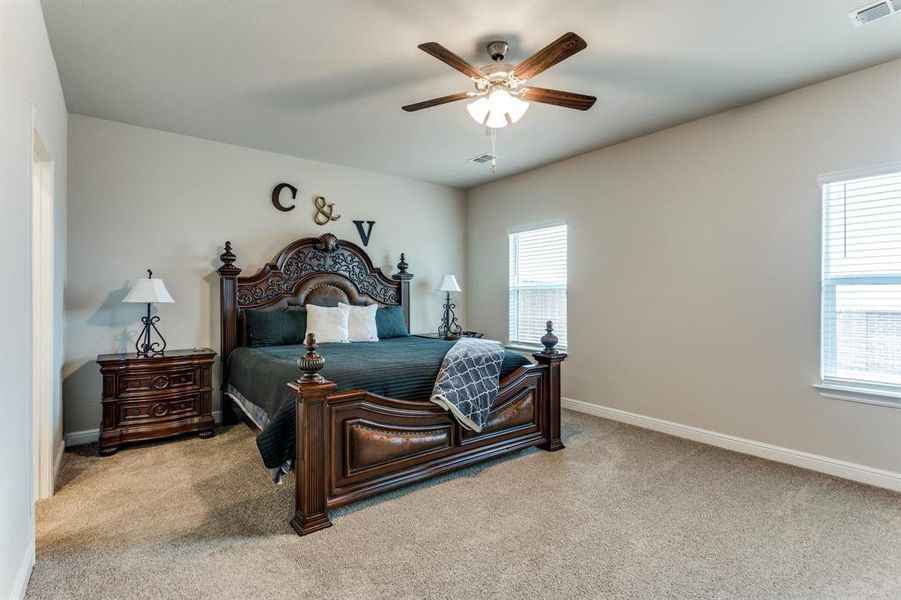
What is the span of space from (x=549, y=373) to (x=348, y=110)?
2.58 m

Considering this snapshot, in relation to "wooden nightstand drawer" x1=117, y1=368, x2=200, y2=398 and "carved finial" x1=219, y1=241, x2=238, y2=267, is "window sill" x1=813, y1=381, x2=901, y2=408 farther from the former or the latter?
"carved finial" x1=219, y1=241, x2=238, y2=267

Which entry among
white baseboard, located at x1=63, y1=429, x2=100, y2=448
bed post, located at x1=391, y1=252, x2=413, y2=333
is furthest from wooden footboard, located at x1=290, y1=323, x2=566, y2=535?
white baseboard, located at x1=63, y1=429, x2=100, y2=448

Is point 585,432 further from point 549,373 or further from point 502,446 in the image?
point 502,446

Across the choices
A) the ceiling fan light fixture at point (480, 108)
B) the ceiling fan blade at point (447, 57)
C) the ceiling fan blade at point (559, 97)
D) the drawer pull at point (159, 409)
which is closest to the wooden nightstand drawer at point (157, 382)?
the drawer pull at point (159, 409)

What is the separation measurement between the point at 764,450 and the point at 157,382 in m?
4.64

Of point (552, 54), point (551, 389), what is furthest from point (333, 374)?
point (552, 54)

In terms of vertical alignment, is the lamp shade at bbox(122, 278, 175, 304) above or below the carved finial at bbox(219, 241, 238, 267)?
below

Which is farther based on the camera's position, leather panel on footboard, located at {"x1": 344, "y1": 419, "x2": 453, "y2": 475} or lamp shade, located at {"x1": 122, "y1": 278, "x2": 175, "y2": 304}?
lamp shade, located at {"x1": 122, "y1": 278, "x2": 175, "y2": 304}

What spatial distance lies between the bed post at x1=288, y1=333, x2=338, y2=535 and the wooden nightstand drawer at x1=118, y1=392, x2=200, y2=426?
6.08 ft

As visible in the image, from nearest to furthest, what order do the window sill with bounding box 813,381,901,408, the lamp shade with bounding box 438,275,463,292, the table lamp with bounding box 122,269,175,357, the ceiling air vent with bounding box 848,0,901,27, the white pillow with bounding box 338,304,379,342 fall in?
the ceiling air vent with bounding box 848,0,901,27, the window sill with bounding box 813,381,901,408, the table lamp with bounding box 122,269,175,357, the white pillow with bounding box 338,304,379,342, the lamp shade with bounding box 438,275,463,292

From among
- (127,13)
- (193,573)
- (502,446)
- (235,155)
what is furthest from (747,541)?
(235,155)

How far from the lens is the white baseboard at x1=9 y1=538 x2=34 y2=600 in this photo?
167 cm

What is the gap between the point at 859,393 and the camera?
114 inches

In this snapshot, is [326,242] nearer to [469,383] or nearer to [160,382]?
[160,382]
